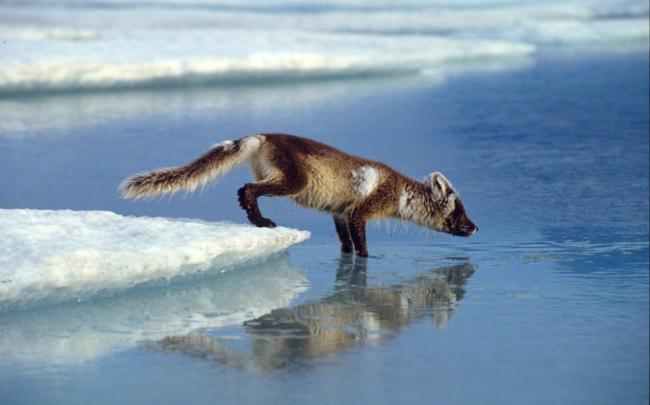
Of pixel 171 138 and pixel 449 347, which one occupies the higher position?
pixel 171 138

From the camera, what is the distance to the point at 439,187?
7.02 meters

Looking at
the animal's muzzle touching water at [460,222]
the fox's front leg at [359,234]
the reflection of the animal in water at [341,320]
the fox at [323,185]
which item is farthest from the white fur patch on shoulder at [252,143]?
the animal's muzzle touching water at [460,222]

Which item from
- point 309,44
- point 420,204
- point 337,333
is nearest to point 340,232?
point 420,204

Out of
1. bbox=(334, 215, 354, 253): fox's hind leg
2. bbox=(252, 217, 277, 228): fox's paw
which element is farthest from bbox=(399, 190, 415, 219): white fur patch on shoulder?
bbox=(252, 217, 277, 228): fox's paw

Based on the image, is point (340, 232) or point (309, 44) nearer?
point (340, 232)

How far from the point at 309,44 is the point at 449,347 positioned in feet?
34.9

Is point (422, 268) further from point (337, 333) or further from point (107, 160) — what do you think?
point (107, 160)

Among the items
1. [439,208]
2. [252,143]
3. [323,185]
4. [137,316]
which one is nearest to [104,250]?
[137,316]

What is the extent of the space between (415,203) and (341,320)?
1820 millimetres

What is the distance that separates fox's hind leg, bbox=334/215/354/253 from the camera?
6.90m

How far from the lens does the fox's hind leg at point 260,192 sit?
655 cm

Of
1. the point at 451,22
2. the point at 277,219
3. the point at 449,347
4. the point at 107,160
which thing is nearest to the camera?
the point at 449,347

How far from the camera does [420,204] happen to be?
276 inches

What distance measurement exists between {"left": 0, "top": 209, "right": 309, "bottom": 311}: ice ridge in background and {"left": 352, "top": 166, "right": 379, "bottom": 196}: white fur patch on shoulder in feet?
1.79
